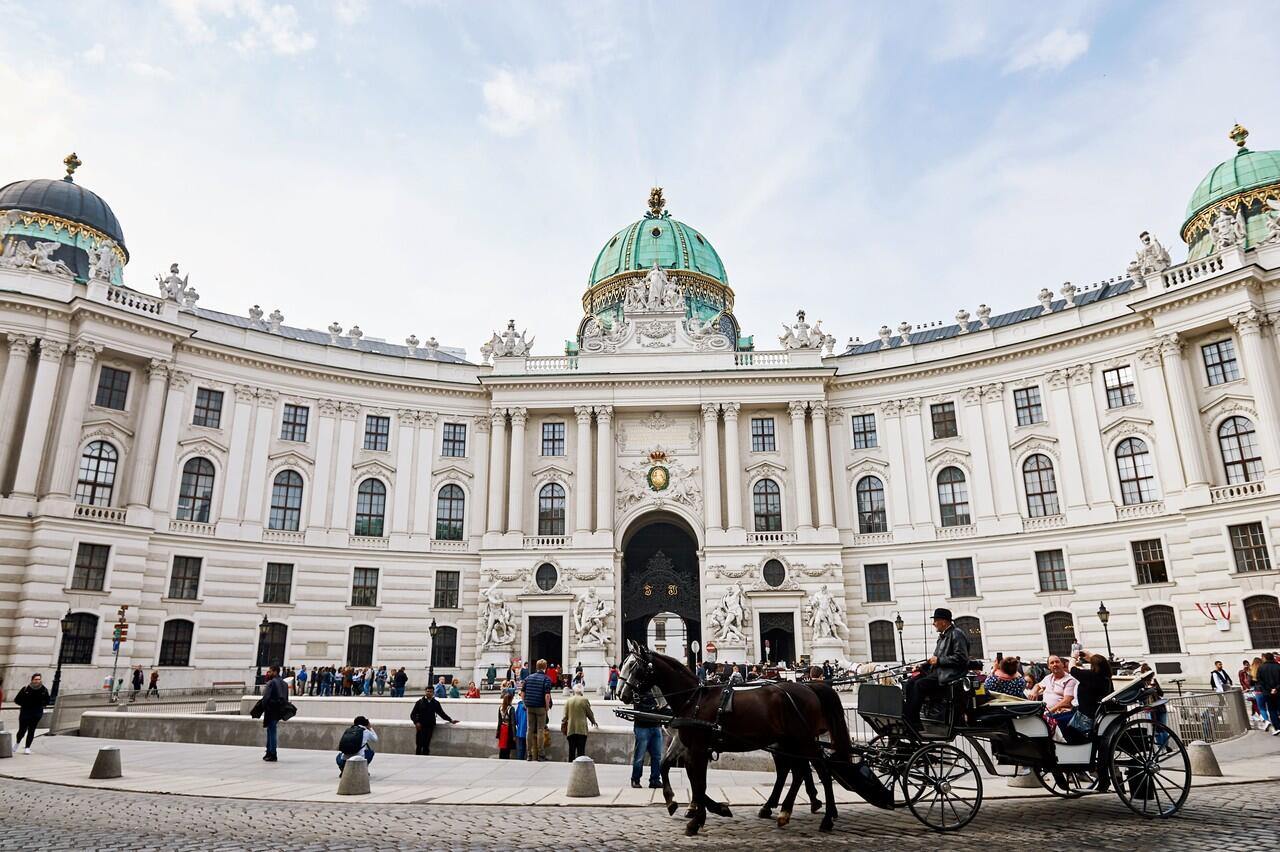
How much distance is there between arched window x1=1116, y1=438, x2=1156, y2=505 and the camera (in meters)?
35.9

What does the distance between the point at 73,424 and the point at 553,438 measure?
2240cm

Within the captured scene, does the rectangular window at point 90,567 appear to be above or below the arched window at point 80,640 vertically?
above

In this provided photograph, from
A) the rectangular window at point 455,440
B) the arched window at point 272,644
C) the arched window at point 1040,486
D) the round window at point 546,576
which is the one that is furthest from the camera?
the rectangular window at point 455,440

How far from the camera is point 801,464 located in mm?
42156

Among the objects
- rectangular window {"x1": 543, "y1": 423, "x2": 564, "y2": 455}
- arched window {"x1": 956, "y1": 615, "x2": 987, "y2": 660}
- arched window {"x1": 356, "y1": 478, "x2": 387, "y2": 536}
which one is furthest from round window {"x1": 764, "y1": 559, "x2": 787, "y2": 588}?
arched window {"x1": 356, "y1": 478, "x2": 387, "y2": 536}

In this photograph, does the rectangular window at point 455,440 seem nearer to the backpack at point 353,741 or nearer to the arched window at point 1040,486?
the arched window at point 1040,486

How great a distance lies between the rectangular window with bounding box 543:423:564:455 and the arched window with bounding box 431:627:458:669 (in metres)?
10.9

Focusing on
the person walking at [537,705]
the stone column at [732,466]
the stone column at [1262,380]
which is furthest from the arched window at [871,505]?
the person walking at [537,705]

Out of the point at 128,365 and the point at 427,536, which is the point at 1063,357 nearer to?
the point at 427,536

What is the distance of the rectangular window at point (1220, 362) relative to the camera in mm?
34344

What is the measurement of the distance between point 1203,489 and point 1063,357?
888 cm

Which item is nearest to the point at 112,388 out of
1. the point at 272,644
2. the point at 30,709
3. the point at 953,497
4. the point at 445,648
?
the point at 272,644

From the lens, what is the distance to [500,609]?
3938 centimetres

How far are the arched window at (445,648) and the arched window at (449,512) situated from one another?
16.4 feet
